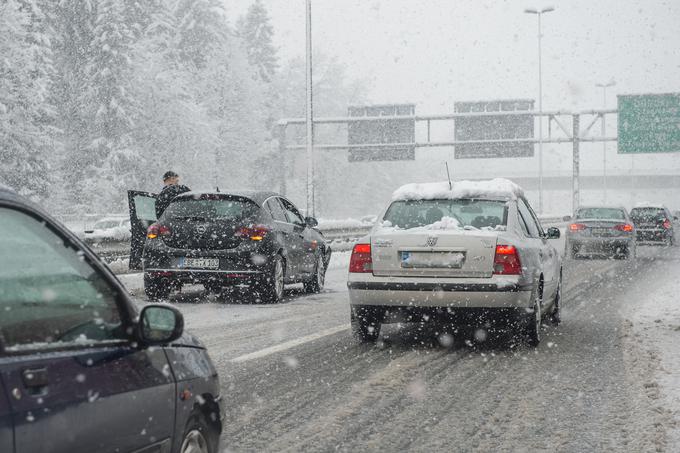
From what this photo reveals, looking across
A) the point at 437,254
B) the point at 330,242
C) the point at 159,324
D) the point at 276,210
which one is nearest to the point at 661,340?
the point at 437,254

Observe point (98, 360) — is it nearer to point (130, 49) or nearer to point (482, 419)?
point (482, 419)

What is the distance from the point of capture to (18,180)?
39.9 meters

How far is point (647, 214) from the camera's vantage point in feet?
105

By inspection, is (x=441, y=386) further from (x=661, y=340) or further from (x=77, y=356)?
(x=77, y=356)

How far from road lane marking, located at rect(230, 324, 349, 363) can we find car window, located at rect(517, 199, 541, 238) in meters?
2.28

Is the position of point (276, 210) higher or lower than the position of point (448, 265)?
higher

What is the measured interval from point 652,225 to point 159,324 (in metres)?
31.2

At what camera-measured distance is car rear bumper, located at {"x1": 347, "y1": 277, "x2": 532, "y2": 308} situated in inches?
320

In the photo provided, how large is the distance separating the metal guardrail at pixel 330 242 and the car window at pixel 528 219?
8163 mm

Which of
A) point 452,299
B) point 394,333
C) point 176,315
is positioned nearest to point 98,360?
point 176,315

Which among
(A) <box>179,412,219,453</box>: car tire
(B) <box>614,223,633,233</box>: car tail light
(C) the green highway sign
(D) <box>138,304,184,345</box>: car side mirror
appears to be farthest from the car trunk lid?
(C) the green highway sign

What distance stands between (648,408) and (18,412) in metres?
4.65

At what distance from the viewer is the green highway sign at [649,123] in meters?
46.2

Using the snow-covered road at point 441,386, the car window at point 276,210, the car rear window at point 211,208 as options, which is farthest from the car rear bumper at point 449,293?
the car window at point 276,210
